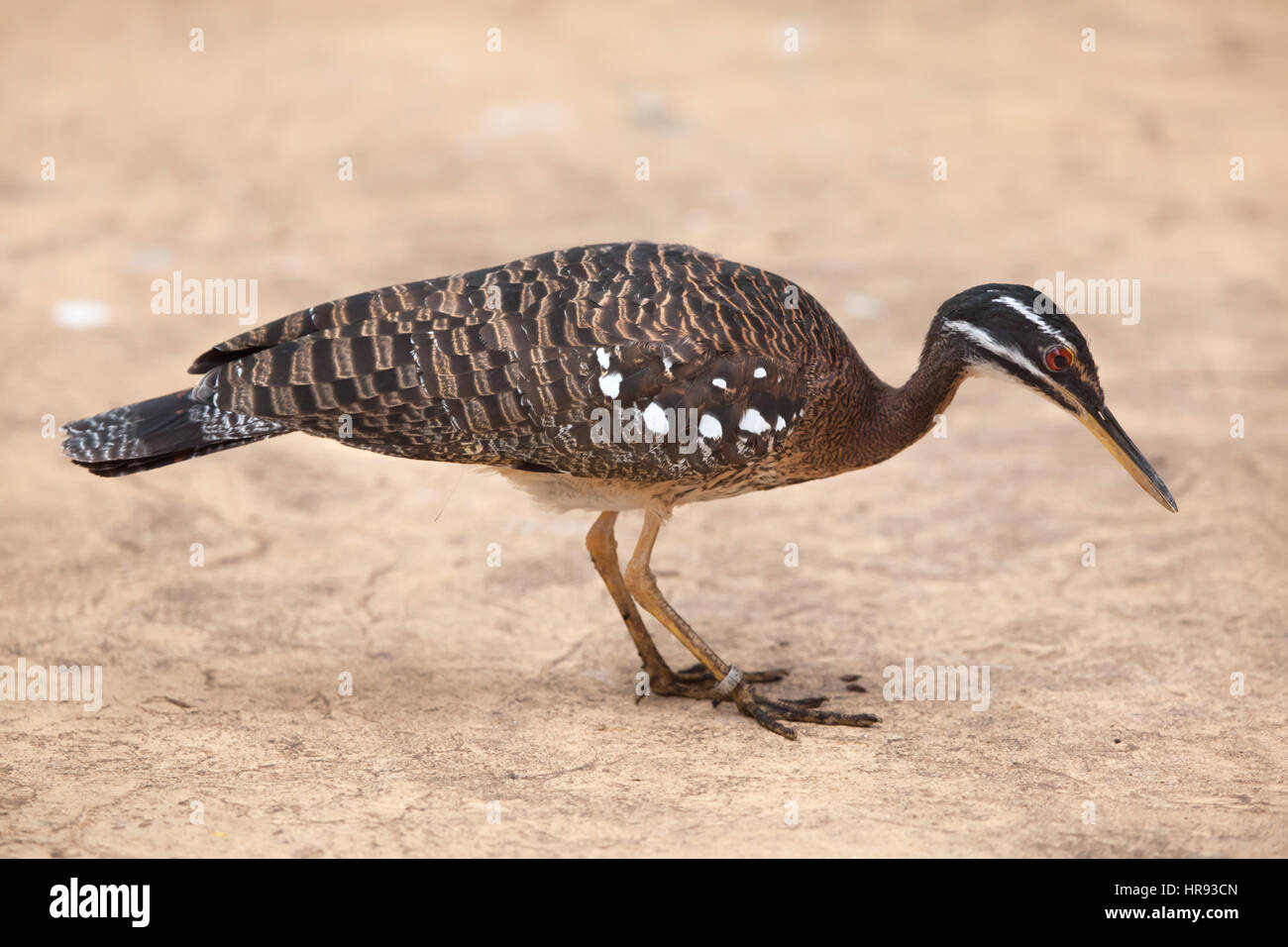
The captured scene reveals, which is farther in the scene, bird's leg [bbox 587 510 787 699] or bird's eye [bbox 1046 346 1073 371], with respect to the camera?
bird's leg [bbox 587 510 787 699]

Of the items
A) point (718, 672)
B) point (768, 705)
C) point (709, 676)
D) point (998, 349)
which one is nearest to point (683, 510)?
point (709, 676)

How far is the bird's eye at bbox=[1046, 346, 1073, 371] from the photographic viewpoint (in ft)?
18.0

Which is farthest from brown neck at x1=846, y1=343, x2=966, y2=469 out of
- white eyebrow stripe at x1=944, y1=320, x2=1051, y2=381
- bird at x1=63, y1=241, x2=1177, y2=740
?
white eyebrow stripe at x1=944, y1=320, x2=1051, y2=381

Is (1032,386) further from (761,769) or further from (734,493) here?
(761,769)

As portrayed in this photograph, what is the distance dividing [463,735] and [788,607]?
208 centimetres

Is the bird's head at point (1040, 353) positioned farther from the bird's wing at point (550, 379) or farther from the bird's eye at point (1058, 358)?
the bird's wing at point (550, 379)

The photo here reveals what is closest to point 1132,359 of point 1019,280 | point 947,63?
point 1019,280

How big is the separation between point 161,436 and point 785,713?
2857mm

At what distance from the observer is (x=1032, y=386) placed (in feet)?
18.7

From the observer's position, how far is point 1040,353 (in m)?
5.53

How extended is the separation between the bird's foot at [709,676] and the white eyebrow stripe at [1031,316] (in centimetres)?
197

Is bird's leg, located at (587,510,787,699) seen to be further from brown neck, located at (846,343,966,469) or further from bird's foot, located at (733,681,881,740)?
brown neck, located at (846,343,966,469)

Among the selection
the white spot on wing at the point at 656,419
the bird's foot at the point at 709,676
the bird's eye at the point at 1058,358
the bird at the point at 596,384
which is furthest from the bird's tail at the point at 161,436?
the bird's eye at the point at 1058,358

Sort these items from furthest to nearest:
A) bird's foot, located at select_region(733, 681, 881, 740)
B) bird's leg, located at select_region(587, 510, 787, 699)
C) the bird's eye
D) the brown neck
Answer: bird's leg, located at select_region(587, 510, 787, 699), the brown neck, bird's foot, located at select_region(733, 681, 881, 740), the bird's eye
